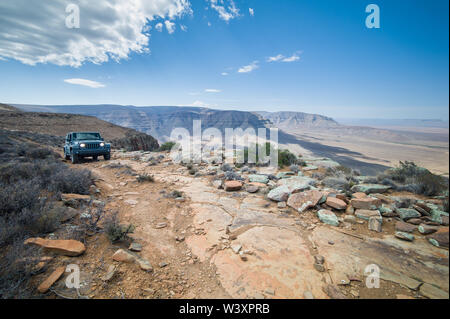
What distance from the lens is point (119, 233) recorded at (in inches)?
116

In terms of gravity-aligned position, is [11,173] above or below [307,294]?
above

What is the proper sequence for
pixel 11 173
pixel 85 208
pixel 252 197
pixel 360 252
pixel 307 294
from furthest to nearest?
pixel 252 197, pixel 11 173, pixel 85 208, pixel 360 252, pixel 307 294

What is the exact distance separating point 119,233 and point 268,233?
2.70 m

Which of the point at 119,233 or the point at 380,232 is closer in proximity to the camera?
the point at 119,233

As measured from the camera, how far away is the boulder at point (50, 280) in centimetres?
190

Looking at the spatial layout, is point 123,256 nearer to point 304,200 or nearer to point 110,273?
point 110,273

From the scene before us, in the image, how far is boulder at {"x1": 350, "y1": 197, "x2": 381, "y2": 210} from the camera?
4.13 m

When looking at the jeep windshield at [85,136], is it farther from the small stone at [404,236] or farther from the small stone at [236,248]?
the small stone at [404,236]

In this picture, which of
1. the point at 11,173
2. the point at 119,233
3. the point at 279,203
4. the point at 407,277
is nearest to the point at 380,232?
the point at 407,277

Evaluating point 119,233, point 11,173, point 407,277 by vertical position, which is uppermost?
point 11,173

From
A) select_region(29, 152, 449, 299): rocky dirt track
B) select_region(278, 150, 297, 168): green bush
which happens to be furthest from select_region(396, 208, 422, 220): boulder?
select_region(278, 150, 297, 168): green bush

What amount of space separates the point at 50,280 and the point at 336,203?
17.3ft
